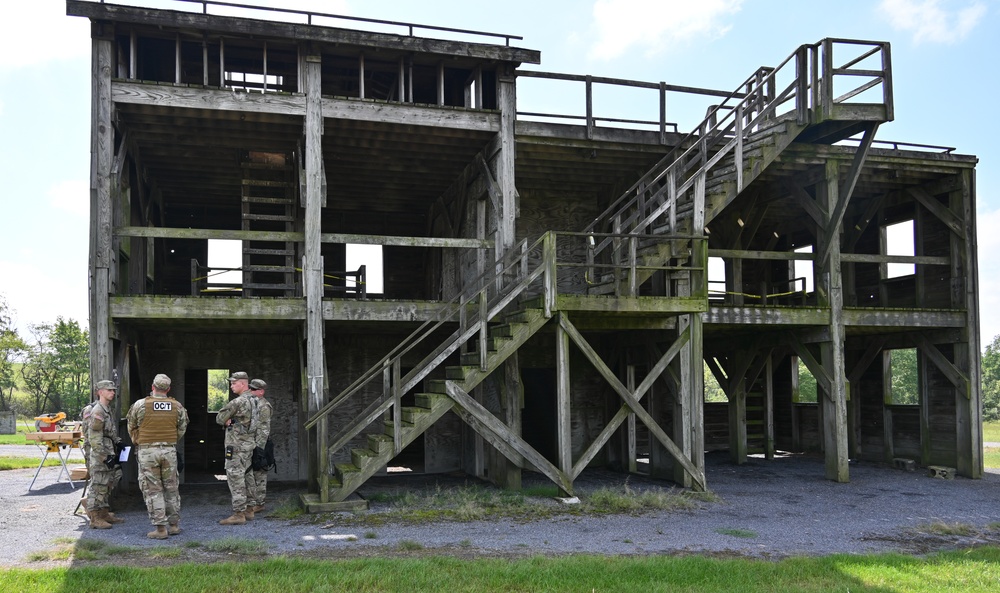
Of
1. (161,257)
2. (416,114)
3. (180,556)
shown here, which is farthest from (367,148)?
(180,556)

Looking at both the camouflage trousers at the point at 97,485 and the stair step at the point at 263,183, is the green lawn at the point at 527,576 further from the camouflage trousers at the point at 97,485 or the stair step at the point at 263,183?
the stair step at the point at 263,183

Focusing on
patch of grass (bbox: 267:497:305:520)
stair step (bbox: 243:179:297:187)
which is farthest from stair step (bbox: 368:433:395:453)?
stair step (bbox: 243:179:297:187)

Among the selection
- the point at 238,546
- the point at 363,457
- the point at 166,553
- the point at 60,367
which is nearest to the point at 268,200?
the point at 363,457

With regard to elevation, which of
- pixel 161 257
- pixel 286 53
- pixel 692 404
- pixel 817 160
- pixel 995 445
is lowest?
pixel 995 445

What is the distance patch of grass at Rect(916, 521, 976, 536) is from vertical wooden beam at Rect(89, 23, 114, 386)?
440 inches

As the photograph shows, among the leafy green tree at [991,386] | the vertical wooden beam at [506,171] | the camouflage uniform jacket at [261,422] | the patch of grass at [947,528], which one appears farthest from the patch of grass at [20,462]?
the leafy green tree at [991,386]

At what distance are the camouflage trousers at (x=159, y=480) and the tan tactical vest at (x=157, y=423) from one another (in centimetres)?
9

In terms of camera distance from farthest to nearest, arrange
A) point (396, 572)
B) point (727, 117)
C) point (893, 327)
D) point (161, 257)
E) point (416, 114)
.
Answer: point (161, 257)
point (893, 327)
point (727, 117)
point (416, 114)
point (396, 572)

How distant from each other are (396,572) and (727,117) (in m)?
9.88

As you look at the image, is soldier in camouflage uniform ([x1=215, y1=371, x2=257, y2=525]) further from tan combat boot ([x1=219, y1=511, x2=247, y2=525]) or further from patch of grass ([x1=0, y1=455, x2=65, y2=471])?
patch of grass ([x1=0, y1=455, x2=65, y2=471])

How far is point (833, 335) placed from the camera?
49.7 ft

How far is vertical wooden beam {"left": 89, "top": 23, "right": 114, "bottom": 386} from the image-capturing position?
11.8m

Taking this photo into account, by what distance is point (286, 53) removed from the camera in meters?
13.7

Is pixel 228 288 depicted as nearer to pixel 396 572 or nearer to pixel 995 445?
pixel 396 572
